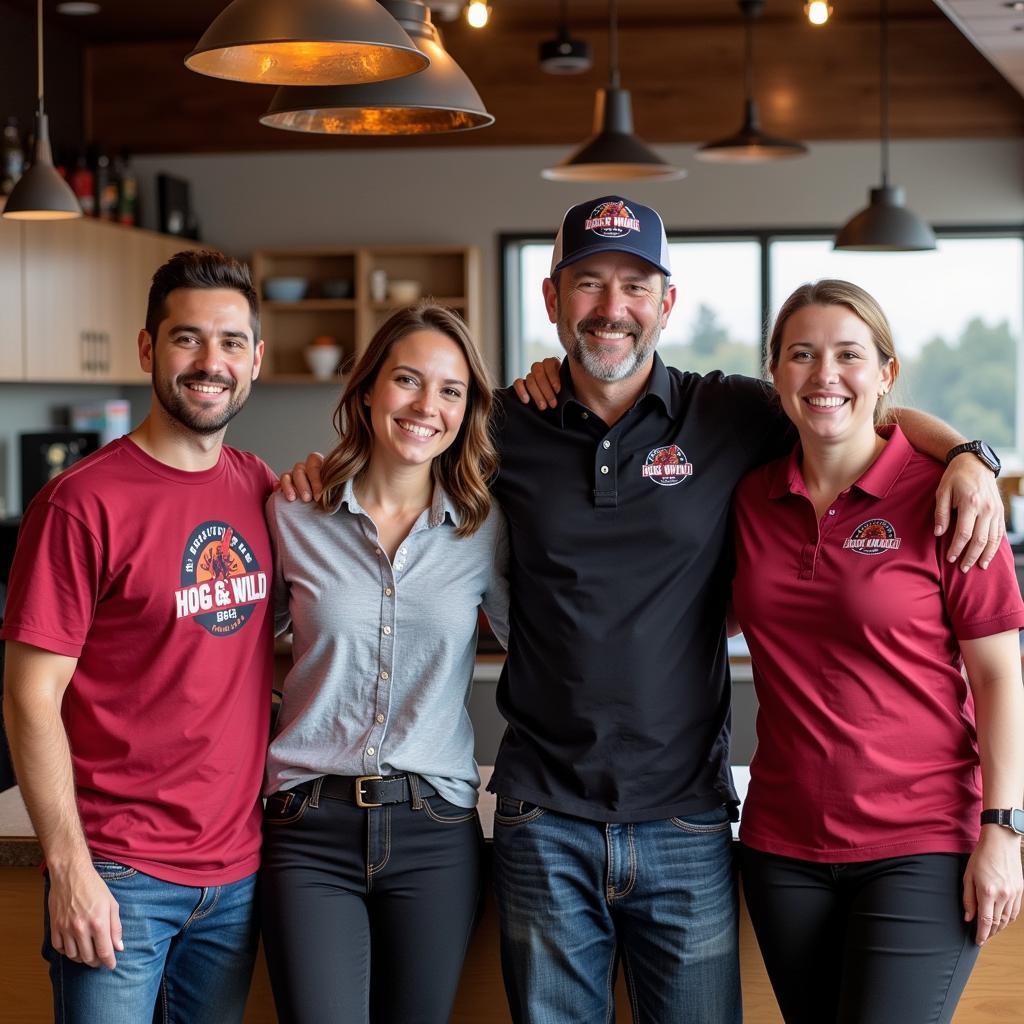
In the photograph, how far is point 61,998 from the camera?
1.87 meters

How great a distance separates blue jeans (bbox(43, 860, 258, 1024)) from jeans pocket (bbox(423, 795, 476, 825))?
0.27 m

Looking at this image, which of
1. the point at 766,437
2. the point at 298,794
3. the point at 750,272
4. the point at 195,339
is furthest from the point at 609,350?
the point at 750,272

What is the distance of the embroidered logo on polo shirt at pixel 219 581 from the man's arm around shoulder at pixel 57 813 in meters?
0.19

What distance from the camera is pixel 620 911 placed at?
2.02 metres

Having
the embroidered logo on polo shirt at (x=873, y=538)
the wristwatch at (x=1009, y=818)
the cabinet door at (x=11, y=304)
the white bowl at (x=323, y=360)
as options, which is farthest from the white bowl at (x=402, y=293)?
the wristwatch at (x=1009, y=818)

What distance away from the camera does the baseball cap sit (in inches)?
86.2

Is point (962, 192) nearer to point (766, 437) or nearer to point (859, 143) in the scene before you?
point (859, 143)

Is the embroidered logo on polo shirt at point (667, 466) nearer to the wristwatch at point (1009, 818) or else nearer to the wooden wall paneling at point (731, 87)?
the wristwatch at point (1009, 818)

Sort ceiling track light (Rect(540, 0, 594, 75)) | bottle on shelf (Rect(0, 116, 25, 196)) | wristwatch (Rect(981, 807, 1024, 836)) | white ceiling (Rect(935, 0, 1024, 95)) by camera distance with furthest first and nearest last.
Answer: bottle on shelf (Rect(0, 116, 25, 196)) < ceiling track light (Rect(540, 0, 594, 75)) < white ceiling (Rect(935, 0, 1024, 95)) < wristwatch (Rect(981, 807, 1024, 836))

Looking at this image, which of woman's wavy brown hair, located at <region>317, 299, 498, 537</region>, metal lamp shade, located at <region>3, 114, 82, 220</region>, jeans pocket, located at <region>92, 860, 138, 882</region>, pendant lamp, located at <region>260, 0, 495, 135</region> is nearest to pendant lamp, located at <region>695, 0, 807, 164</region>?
metal lamp shade, located at <region>3, 114, 82, 220</region>

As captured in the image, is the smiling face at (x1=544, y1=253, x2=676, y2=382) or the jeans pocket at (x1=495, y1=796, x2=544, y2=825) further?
the smiling face at (x1=544, y1=253, x2=676, y2=382)

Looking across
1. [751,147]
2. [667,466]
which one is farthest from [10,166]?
[667,466]

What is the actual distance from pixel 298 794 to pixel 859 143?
619 centimetres

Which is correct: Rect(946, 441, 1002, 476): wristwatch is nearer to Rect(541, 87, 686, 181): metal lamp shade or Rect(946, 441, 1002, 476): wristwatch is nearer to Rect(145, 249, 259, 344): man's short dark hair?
Rect(145, 249, 259, 344): man's short dark hair
